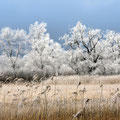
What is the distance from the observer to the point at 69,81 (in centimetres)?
2473

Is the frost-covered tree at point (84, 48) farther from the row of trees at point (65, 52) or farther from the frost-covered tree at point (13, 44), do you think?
the frost-covered tree at point (13, 44)

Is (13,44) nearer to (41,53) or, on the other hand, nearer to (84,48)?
(41,53)

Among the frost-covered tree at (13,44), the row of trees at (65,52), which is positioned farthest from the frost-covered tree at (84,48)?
the frost-covered tree at (13,44)

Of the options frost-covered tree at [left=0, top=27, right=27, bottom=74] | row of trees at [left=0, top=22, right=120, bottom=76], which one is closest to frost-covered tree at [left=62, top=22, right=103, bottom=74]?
row of trees at [left=0, top=22, right=120, bottom=76]

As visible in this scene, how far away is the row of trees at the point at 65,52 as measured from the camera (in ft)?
159

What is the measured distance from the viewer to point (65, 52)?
171 feet

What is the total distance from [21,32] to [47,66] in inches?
353

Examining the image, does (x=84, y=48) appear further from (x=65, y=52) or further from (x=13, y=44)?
(x=13, y=44)

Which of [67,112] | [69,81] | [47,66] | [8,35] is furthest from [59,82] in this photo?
[8,35]

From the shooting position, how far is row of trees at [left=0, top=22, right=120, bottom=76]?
159 feet

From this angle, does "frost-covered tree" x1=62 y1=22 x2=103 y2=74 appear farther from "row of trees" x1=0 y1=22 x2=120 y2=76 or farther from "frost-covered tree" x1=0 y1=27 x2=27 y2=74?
"frost-covered tree" x1=0 y1=27 x2=27 y2=74

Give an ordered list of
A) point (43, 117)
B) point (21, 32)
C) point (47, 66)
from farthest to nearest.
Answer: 1. point (21, 32)
2. point (47, 66)
3. point (43, 117)

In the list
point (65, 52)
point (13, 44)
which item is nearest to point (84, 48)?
point (65, 52)

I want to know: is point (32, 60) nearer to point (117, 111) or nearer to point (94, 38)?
Result: point (94, 38)
